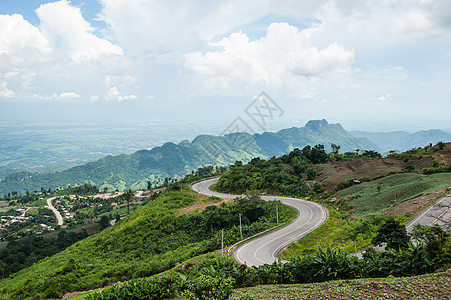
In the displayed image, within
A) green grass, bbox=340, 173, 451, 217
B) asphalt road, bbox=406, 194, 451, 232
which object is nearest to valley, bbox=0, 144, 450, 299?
green grass, bbox=340, 173, 451, 217

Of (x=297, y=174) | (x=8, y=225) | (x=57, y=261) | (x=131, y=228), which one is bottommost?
(x=8, y=225)

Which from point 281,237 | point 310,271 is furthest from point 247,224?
point 310,271

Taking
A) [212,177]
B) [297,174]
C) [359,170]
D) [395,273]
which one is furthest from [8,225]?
[395,273]

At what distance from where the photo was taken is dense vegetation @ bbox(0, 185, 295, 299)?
23.9 metres

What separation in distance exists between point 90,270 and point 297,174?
4149cm

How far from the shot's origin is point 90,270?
88.1 feet

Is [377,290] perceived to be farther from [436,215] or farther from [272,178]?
[272,178]

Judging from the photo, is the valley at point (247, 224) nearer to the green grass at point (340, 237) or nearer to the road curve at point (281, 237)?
the green grass at point (340, 237)

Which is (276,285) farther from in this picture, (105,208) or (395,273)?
(105,208)

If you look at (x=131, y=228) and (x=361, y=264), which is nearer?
(x=361, y=264)

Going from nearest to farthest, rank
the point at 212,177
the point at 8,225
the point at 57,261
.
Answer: the point at 57,261 < the point at 212,177 < the point at 8,225

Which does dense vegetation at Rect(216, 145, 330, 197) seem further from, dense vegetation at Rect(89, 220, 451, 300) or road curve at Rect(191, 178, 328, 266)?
dense vegetation at Rect(89, 220, 451, 300)

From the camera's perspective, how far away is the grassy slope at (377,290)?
10.4m

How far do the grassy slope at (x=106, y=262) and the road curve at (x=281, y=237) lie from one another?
5.70 m
